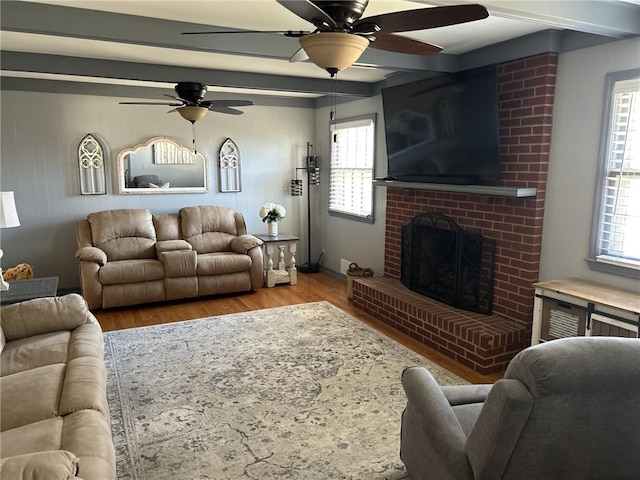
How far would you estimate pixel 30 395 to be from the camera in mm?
2188

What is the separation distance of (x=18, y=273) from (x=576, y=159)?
5239 millimetres

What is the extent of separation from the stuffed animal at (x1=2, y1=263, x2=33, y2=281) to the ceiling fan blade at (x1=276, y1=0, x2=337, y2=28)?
14.6 feet

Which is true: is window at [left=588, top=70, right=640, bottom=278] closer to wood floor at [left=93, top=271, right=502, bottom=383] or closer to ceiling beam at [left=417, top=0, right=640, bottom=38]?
ceiling beam at [left=417, top=0, right=640, bottom=38]

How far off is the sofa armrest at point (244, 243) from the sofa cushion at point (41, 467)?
421 cm

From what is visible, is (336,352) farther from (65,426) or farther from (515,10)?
(515,10)

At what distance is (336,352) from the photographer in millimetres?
3842

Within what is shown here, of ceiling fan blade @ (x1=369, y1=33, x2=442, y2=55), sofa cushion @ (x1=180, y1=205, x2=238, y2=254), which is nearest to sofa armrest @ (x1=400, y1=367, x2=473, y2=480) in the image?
ceiling fan blade @ (x1=369, y1=33, x2=442, y2=55)

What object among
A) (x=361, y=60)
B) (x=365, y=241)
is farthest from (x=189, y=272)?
(x=361, y=60)

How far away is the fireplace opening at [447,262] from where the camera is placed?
13.2 ft

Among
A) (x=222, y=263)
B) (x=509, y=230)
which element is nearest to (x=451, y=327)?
(x=509, y=230)

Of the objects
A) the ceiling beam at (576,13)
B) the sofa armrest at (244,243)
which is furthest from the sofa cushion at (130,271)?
the ceiling beam at (576,13)

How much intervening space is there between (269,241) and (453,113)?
296cm

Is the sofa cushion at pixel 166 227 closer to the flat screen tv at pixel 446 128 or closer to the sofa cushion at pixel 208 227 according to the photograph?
the sofa cushion at pixel 208 227

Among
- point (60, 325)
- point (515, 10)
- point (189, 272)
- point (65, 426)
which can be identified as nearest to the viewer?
point (65, 426)
